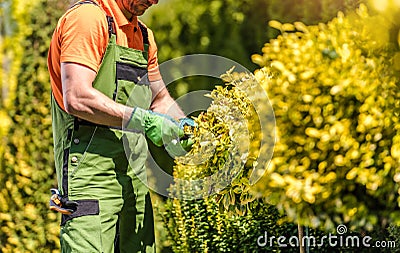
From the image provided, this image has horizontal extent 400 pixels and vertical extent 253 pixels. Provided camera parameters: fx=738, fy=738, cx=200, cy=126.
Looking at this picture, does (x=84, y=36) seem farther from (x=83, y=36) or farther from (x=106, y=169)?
(x=106, y=169)

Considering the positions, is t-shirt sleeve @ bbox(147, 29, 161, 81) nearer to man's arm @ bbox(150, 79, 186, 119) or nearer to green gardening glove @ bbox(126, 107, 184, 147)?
man's arm @ bbox(150, 79, 186, 119)

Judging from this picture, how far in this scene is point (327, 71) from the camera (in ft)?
10.4

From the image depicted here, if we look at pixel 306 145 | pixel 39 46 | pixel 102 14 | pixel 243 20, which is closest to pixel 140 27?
pixel 102 14

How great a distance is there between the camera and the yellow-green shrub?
306 centimetres

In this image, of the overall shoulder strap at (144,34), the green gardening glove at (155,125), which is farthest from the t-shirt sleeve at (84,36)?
the overall shoulder strap at (144,34)

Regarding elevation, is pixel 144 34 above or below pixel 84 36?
above

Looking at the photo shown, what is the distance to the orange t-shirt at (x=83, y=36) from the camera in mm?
2685

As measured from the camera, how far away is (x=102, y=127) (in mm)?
2824

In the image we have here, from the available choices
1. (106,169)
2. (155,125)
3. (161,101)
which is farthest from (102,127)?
(161,101)

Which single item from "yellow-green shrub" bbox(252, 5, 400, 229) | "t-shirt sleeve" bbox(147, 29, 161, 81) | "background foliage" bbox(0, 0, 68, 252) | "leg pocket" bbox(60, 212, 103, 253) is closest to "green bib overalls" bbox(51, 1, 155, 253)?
"leg pocket" bbox(60, 212, 103, 253)

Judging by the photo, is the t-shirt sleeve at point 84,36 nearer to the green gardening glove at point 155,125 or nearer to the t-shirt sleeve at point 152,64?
the green gardening glove at point 155,125

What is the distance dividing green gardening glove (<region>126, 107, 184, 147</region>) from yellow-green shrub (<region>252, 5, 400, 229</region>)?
743mm

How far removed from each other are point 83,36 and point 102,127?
0.36 m

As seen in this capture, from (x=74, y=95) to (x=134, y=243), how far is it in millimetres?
728
